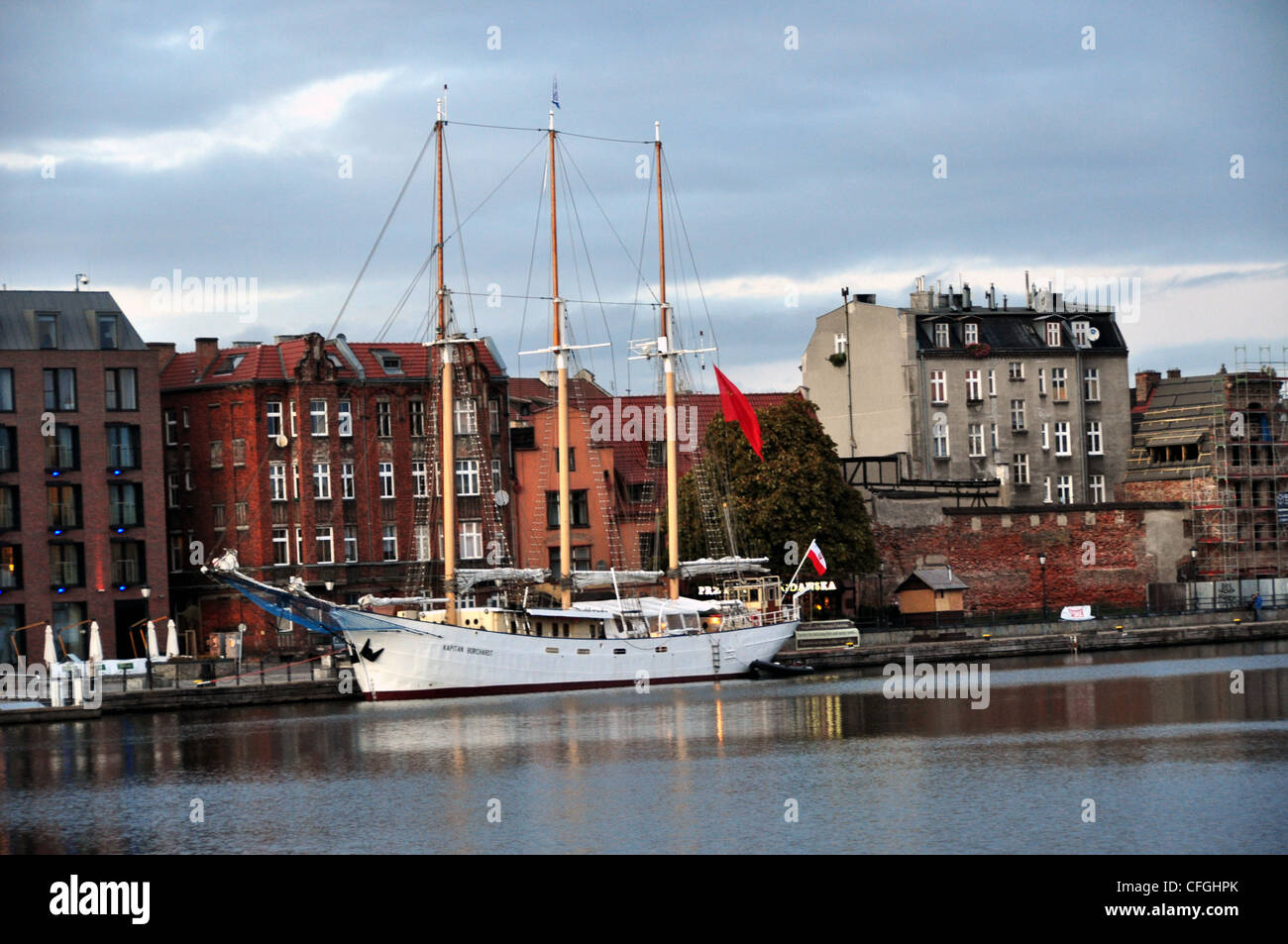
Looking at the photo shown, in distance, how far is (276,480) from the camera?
271ft

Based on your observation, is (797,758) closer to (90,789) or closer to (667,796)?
(667,796)

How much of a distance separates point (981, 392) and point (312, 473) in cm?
3913

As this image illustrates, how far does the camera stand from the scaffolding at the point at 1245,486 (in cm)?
9669

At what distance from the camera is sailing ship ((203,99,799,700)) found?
2672 inches

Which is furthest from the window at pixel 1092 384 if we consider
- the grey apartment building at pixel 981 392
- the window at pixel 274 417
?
the window at pixel 274 417

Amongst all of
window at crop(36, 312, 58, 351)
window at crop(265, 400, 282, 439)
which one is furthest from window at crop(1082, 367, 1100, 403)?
window at crop(36, 312, 58, 351)

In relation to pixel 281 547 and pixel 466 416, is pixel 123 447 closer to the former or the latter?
pixel 281 547

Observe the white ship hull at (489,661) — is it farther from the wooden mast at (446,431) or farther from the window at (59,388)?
the window at (59,388)

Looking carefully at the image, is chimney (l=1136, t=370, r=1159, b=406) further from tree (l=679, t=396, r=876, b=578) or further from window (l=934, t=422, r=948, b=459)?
tree (l=679, t=396, r=876, b=578)

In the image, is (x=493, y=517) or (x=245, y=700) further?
(x=493, y=517)

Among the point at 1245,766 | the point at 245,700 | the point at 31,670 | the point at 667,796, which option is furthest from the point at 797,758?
the point at 31,670

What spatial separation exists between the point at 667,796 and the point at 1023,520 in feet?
183

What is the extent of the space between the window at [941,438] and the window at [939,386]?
4.58ft
